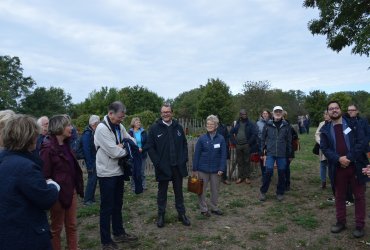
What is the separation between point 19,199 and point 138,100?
49.4 meters

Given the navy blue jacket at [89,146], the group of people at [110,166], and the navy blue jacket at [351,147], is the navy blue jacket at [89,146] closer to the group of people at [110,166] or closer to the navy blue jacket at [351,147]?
the group of people at [110,166]

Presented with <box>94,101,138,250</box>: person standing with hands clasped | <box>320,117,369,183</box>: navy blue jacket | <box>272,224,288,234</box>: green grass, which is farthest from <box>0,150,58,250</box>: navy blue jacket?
<box>320,117,369,183</box>: navy blue jacket

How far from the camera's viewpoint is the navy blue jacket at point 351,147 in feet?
17.3

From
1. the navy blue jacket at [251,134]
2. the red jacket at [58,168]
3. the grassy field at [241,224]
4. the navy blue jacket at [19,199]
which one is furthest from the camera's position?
the navy blue jacket at [251,134]

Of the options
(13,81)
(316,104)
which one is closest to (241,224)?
(316,104)

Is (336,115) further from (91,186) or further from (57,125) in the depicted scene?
(91,186)

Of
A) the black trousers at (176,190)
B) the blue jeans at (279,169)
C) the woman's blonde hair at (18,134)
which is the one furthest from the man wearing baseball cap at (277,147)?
the woman's blonde hair at (18,134)

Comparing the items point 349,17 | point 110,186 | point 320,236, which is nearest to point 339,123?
point 320,236

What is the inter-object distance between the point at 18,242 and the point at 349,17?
10.9 meters

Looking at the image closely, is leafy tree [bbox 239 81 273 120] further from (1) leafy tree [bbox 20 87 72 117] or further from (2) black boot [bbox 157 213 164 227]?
(1) leafy tree [bbox 20 87 72 117]

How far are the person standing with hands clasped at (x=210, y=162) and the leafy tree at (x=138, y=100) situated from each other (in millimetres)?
44521

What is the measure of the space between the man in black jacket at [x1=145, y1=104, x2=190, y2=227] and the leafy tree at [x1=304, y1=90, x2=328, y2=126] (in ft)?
156

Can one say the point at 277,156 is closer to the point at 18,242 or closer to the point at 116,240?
the point at 116,240

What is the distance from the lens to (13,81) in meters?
55.8
